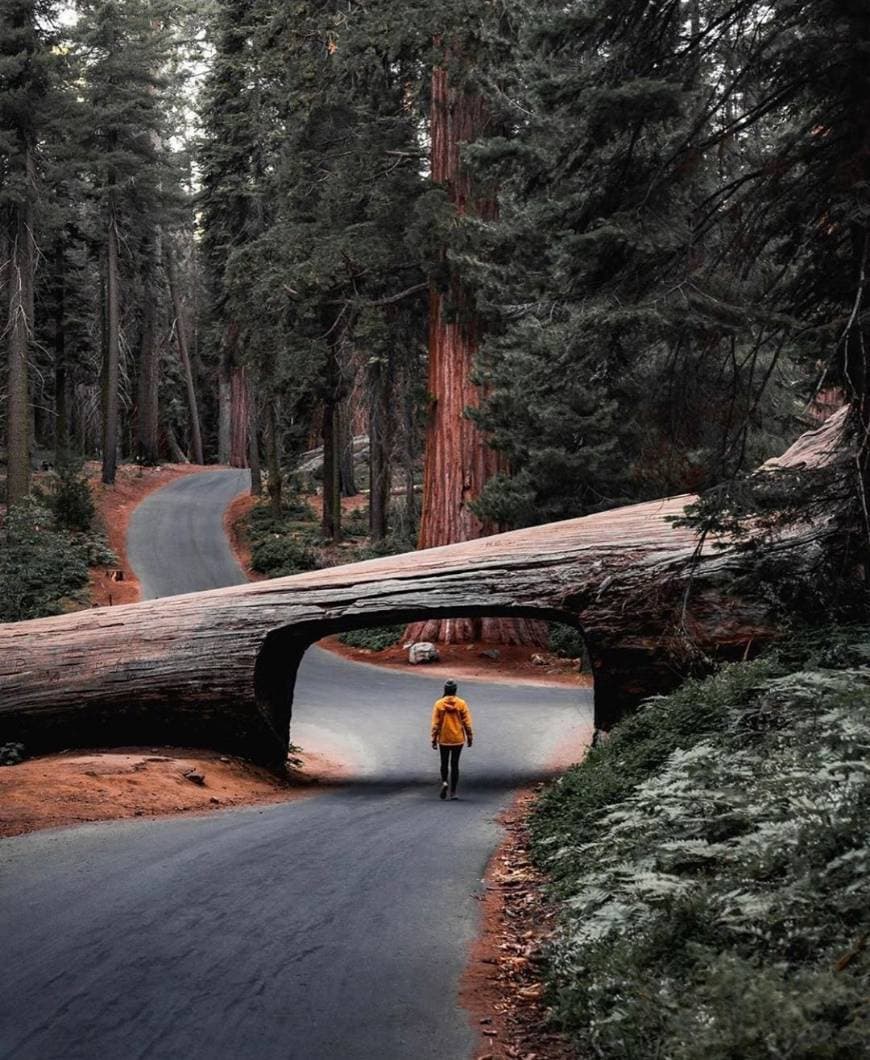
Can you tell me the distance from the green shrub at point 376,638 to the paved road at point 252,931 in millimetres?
12338

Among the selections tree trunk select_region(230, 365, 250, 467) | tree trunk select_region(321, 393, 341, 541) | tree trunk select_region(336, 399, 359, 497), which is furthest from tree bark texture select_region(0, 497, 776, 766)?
tree trunk select_region(230, 365, 250, 467)

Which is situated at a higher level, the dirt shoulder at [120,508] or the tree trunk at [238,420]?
the tree trunk at [238,420]

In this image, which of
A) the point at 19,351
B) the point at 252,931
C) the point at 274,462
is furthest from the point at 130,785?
the point at 274,462

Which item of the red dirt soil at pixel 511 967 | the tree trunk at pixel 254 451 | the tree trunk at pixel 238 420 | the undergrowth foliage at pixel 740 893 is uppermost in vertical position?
the tree trunk at pixel 238 420

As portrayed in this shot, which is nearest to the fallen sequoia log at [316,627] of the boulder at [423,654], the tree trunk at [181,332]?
the boulder at [423,654]

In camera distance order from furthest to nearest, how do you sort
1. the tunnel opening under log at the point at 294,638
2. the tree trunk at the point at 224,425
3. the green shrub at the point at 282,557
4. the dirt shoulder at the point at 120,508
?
the tree trunk at the point at 224,425 < the green shrub at the point at 282,557 < the dirt shoulder at the point at 120,508 < the tunnel opening under log at the point at 294,638

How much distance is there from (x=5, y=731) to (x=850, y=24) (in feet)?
41.4

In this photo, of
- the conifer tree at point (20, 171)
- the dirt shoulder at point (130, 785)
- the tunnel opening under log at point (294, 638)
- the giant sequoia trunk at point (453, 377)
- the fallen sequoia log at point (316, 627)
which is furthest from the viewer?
the conifer tree at point (20, 171)

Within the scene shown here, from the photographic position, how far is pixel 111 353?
3822 cm

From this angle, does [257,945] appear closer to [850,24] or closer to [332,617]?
[332,617]

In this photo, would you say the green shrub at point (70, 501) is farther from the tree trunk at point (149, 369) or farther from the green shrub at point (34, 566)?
the tree trunk at point (149, 369)

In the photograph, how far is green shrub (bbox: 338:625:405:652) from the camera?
82.7 feet

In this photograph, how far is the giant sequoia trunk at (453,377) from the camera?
21266 millimetres

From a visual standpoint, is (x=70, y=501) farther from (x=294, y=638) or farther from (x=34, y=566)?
(x=294, y=638)
